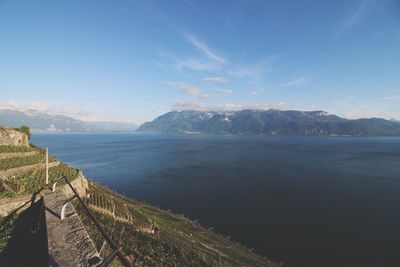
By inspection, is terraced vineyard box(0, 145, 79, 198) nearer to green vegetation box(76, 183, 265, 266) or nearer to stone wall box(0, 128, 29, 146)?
green vegetation box(76, 183, 265, 266)

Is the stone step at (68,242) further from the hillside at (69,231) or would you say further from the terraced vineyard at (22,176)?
the terraced vineyard at (22,176)

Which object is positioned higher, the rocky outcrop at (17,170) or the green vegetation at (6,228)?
the green vegetation at (6,228)

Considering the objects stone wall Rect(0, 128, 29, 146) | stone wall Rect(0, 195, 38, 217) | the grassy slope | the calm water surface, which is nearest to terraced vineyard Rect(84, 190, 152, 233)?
the grassy slope

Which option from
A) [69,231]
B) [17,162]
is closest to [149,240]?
[69,231]

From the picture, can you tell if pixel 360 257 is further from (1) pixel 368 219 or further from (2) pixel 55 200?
(2) pixel 55 200

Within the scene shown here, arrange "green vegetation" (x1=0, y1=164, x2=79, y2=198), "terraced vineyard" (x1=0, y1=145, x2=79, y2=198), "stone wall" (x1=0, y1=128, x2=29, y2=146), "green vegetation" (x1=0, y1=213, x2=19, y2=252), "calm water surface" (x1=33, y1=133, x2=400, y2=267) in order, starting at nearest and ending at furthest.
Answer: "green vegetation" (x1=0, y1=213, x2=19, y2=252) < "green vegetation" (x1=0, y1=164, x2=79, y2=198) < "terraced vineyard" (x1=0, y1=145, x2=79, y2=198) < "calm water surface" (x1=33, y1=133, x2=400, y2=267) < "stone wall" (x1=0, y1=128, x2=29, y2=146)

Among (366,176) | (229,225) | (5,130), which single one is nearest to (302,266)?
(229,225)

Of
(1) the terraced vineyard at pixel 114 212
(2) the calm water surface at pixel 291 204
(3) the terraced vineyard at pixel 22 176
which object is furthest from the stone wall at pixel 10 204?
(2) the calm water surface at pixel 291 204

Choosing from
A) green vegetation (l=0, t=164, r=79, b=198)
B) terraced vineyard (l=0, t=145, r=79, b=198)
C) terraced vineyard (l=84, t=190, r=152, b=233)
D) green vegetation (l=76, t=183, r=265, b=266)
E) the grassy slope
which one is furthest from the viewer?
terraced vineyard (l=84, t=190, r=152, b=233)
